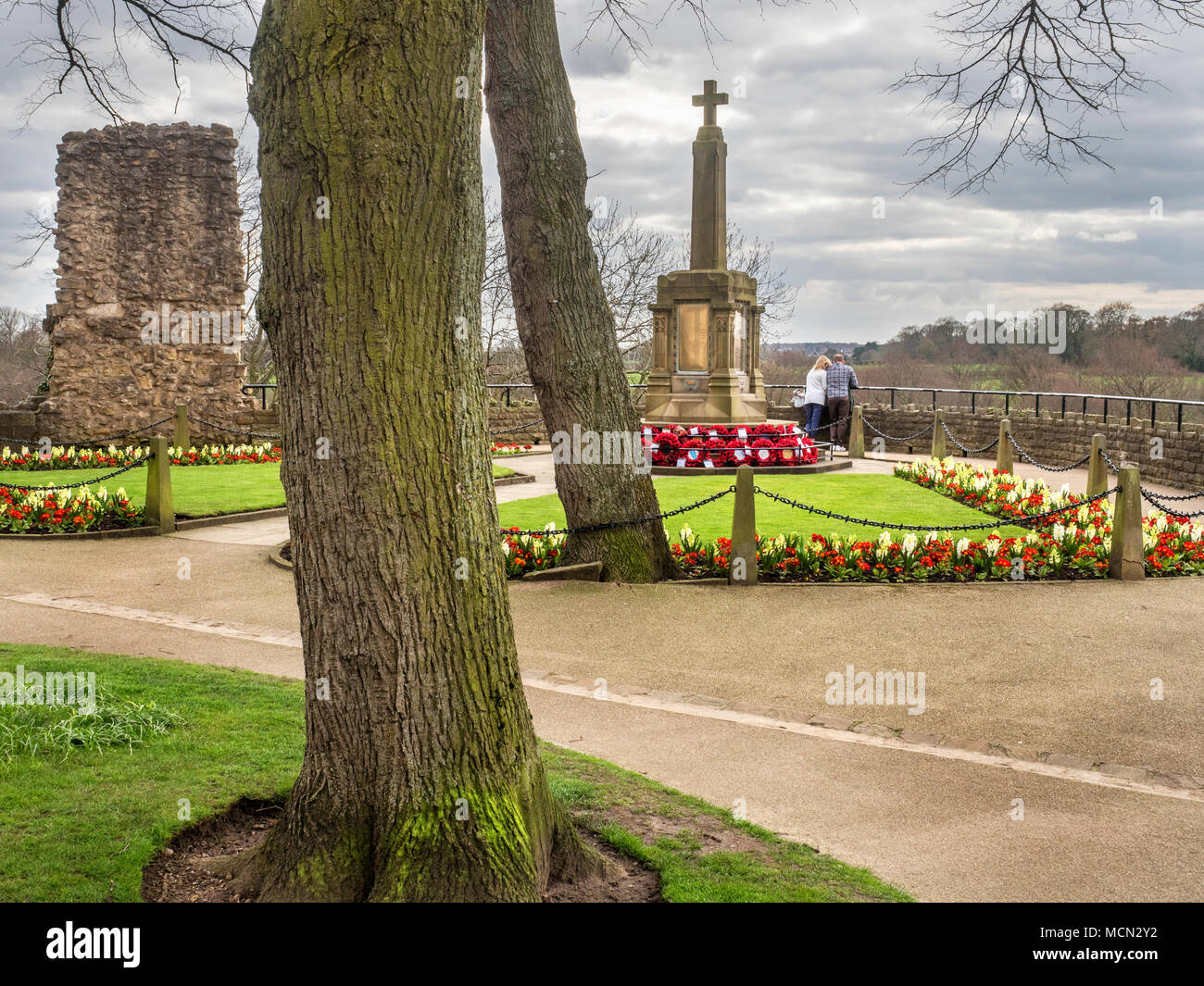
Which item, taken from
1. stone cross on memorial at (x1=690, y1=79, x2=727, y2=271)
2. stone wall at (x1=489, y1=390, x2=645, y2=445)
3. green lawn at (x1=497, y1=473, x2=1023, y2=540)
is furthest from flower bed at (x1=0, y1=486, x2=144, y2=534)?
stone wall at (x1=489, y1=390, x2=645, y2=445)

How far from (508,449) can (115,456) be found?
24.1ft

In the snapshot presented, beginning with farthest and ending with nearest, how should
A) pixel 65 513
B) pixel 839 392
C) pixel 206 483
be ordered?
pixel 839 392 < pixel 206 483 < pixel 65 513

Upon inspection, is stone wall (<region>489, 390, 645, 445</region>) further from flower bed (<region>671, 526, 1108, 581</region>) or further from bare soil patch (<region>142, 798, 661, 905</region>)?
→ bare soil patch (<region>142, 798, 661, 905</region>)

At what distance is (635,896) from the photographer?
3.87 meters

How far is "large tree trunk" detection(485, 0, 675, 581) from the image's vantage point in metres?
9.47

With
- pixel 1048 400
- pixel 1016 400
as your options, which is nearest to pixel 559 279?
pixel 1016 400

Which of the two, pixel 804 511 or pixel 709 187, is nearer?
pixel 804 511

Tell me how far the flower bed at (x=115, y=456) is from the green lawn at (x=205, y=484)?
19.7 inches

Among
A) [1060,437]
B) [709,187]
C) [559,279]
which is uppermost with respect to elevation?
[709,187]

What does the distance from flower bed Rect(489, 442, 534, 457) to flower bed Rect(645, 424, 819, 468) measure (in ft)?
12.3

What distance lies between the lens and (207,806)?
4.46 meters

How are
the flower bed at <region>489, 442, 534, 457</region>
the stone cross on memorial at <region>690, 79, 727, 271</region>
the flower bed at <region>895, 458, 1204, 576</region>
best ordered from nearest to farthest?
the flower bed at <region>895, 458, 1204, 576</region> < the stone cross on memorial at <region>690, 79, 727, 271</region> < the flower bed at <region>489, 442, 534, 457</region>

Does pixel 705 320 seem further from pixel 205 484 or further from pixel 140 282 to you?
pixel 140 282
